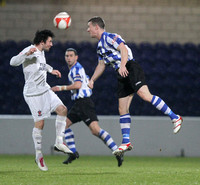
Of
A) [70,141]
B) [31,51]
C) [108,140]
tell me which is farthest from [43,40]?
[70,141]

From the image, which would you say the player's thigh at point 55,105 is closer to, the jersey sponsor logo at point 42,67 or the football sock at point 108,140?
the jersey sponsor logo at point 42,67

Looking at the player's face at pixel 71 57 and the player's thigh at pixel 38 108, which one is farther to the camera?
the player's face at pixel 71 57

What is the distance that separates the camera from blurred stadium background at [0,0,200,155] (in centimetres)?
1353

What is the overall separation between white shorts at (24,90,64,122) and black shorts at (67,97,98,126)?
5.12 ft

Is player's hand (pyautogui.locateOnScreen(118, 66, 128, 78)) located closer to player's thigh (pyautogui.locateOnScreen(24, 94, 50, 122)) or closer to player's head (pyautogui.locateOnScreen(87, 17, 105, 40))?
player's head (pyautogui.locateOnScreen(87, 17, 105, 40))

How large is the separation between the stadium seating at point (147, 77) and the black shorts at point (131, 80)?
633cm

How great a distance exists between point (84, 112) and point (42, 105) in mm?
1665

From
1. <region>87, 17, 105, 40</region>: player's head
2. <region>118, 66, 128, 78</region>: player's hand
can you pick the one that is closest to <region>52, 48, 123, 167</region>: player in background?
<region>87, 17, 105, 40</region>: player's head

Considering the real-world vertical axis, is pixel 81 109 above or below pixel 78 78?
below

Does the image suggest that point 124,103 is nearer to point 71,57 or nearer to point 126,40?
point 71,57

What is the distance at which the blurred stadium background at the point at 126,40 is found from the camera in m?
13.5

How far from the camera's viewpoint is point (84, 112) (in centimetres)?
904

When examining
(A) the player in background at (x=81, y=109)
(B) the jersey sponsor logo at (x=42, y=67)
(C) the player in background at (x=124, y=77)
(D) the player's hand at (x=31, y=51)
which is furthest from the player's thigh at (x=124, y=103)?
(A) the player in background at (x=81, y=109)

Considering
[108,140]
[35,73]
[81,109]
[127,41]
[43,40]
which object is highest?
[127,41]
